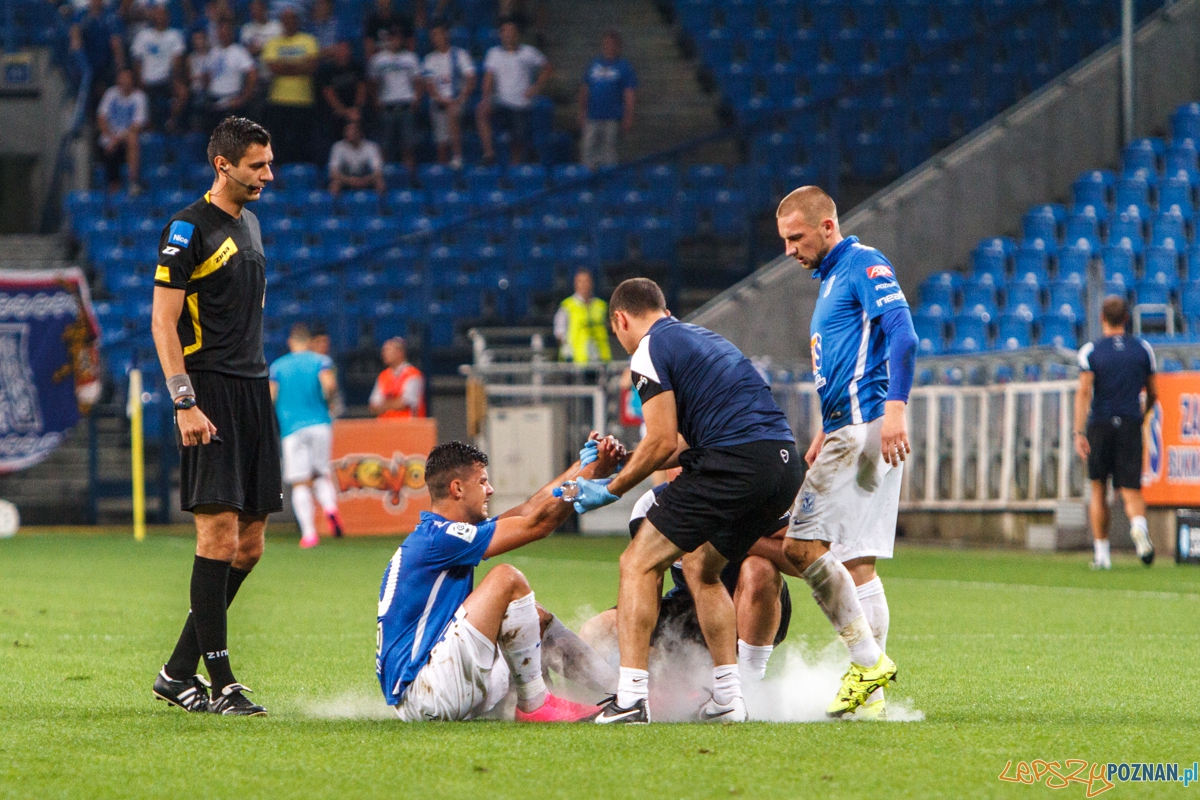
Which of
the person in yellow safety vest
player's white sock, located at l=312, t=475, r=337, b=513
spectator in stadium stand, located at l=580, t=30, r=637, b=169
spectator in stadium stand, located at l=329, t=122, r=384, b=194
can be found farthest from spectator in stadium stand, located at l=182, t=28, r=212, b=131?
player's white sock, located at l=312, t=475, r=337, b=513

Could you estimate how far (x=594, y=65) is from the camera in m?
23.1

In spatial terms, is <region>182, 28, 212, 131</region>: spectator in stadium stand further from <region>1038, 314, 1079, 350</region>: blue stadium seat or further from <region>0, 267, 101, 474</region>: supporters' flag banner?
<region>1038, 314, 1079, 350</region>: blue stadium seat

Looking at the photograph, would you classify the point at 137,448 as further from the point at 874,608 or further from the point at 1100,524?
the point at 874,608

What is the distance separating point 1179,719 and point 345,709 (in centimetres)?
324

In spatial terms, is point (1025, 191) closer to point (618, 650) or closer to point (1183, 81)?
point (1183, 81)

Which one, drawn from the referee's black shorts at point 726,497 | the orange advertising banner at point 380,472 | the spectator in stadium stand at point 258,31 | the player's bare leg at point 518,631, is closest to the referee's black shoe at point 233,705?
the player's bare leg at point 518,631

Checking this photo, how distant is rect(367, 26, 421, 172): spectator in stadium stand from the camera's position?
23.0 m

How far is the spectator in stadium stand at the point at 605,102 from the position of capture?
2302cm

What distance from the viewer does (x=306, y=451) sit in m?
17.5

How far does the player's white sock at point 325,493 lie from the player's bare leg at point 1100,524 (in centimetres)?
810

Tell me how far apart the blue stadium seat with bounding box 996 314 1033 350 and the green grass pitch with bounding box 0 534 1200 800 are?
667 centimetres

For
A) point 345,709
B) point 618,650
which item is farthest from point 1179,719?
point 345,709

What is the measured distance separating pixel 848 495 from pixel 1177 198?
51.0ft

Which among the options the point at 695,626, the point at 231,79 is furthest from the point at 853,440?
the point at 231,79
